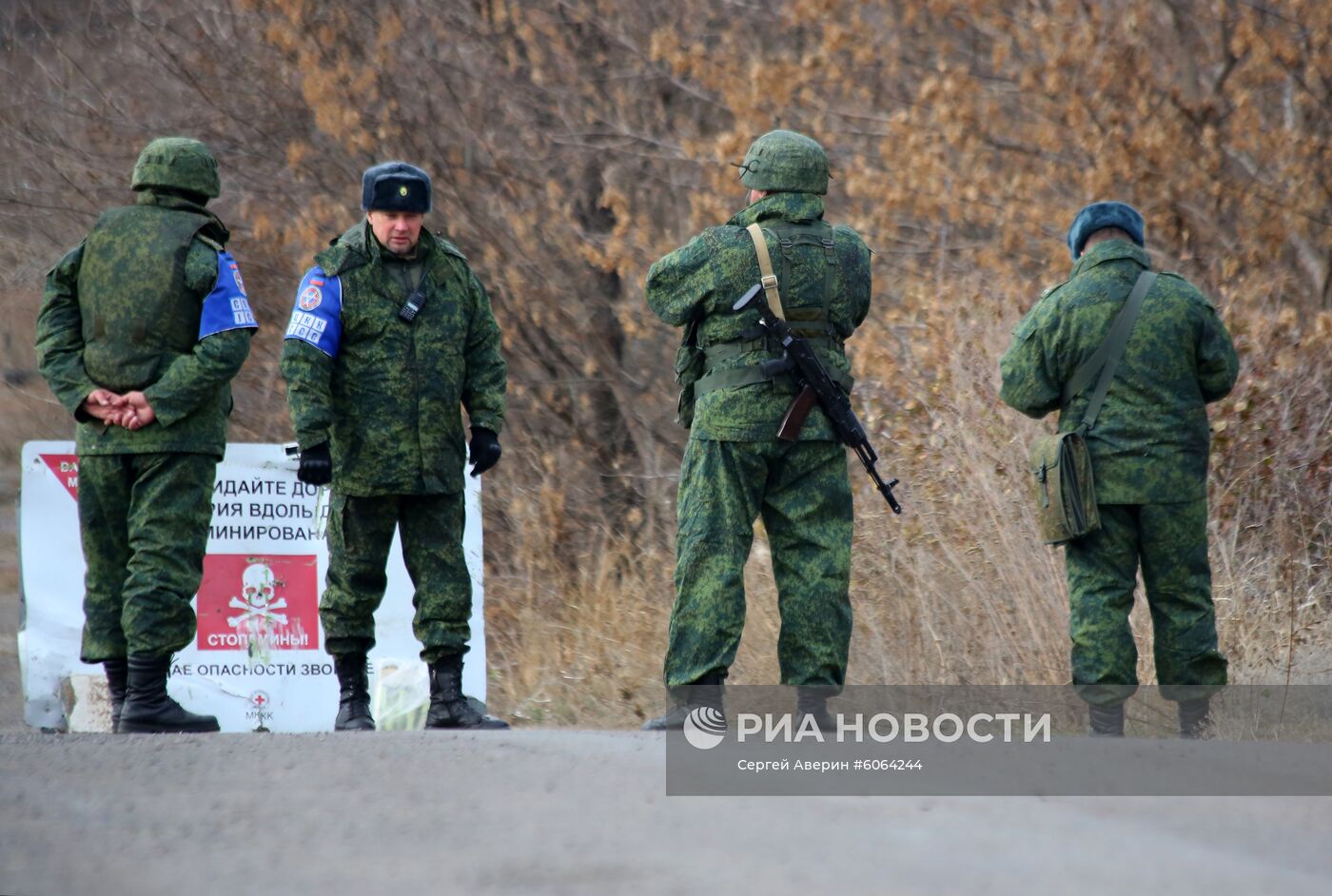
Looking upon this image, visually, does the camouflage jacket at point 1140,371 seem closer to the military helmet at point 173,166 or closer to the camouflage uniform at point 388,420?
the camouflage uniform at point 388,420

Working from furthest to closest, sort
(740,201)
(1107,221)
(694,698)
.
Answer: (740,201)
(1107,221)
(694,698)

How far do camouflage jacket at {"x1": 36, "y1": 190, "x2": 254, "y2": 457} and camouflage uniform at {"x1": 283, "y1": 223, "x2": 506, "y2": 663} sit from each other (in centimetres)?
28

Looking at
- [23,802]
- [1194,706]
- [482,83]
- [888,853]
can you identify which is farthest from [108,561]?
[482,83]

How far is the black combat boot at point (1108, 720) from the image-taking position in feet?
19.7

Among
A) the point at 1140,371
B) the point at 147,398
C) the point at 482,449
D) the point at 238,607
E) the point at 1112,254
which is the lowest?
the point at 238,607

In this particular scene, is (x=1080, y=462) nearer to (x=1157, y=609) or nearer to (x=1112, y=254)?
(x=1157, y=609)

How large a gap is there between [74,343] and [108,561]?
73 centimetres

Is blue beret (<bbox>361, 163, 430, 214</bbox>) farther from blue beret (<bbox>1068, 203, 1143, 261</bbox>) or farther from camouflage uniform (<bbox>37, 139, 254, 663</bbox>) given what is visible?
blue beret (<bbox>1068, 203, 1143, 261</bbox>)

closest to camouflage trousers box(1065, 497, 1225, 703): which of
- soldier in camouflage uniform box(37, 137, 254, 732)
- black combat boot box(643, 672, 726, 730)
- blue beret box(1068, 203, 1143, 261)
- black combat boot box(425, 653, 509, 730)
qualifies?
blue beret box(1068, 203, 1143, 261)

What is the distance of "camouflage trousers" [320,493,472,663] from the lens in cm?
601

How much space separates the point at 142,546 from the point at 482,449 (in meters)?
1.13

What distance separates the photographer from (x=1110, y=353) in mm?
6055

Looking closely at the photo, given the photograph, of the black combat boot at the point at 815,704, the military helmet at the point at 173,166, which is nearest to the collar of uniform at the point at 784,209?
the black combat boot at the point at 815,704

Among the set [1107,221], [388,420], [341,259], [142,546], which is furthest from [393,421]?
[1107,221]
